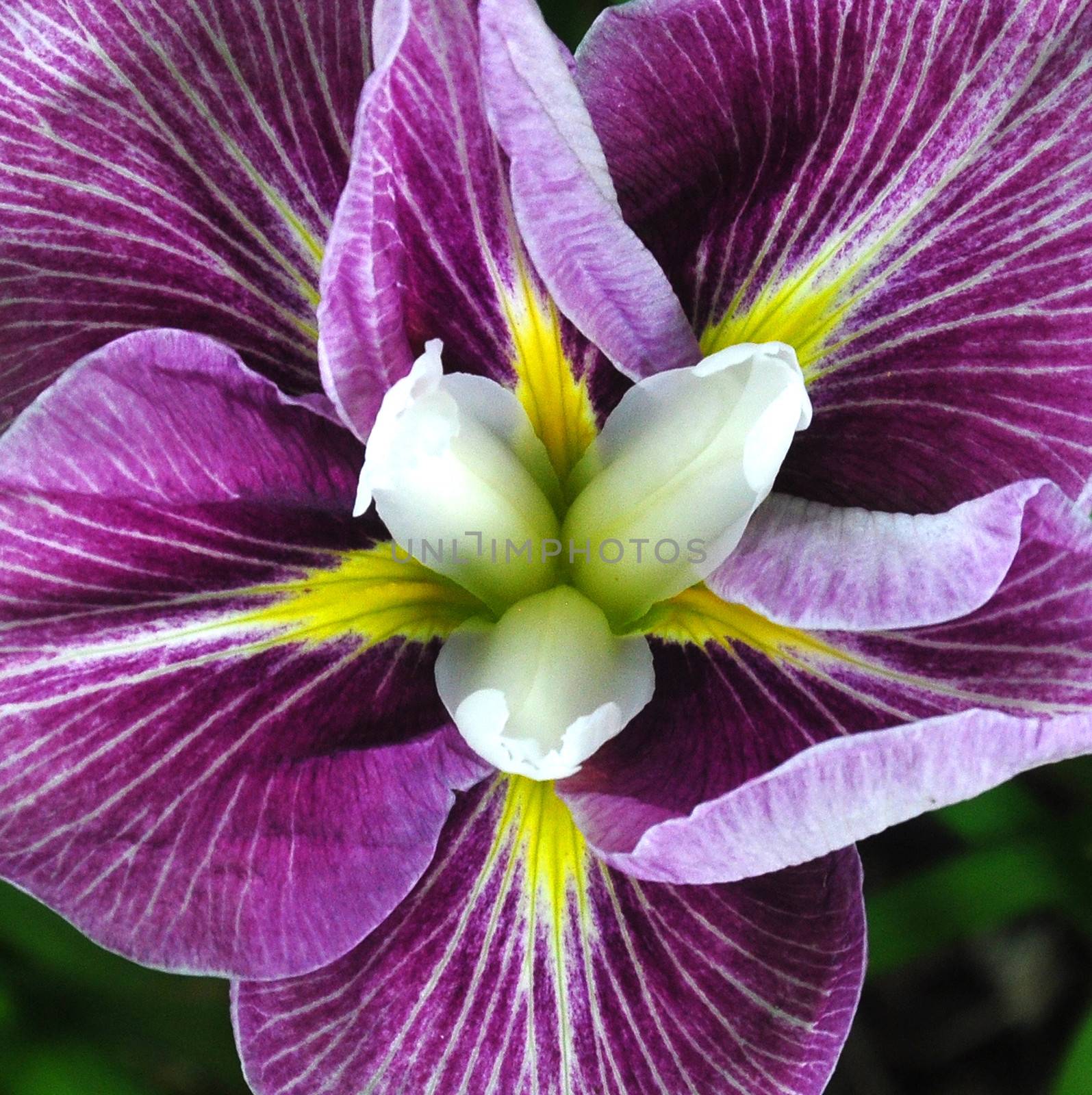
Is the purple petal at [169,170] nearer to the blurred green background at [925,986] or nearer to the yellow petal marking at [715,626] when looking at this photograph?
the yellow petal marking at [715,626]

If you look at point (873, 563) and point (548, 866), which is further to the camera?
point (548, 866)

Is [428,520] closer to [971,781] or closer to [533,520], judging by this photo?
[533,520]

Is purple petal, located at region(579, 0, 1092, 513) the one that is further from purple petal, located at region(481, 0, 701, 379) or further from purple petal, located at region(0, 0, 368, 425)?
Result: purple petal, located at region(0, 0, 368, 425)

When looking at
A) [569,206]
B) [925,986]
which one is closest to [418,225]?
[569,206]

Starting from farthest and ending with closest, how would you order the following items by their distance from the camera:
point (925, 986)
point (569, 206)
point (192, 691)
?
point (925, 986) < point (192, 691) < point (569, 206)

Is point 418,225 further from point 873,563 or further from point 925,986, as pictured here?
point 925,986

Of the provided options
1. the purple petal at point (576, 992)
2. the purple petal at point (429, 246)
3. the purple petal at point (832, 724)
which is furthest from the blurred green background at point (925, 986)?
the purple petal at point (429, 246)
